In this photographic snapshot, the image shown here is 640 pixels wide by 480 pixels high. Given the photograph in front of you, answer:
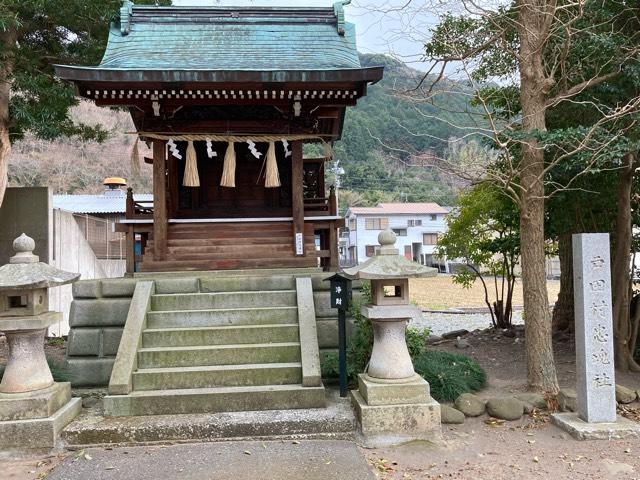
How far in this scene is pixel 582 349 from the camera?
16.1 ft

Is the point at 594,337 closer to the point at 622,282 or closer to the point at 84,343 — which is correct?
the point at 622,282

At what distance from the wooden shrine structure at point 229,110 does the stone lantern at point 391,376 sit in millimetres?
3403

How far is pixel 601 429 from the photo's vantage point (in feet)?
15.2

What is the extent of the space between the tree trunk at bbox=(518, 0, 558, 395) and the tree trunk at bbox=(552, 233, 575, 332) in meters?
4.28

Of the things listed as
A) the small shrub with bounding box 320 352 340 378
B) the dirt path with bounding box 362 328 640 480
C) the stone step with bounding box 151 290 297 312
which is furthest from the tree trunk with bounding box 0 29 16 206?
the dirt path with bounding box 362 328 640 480

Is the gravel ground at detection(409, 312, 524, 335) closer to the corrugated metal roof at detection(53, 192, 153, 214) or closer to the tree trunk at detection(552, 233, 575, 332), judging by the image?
the tree trunk at detection(552, 233, 575, 332)

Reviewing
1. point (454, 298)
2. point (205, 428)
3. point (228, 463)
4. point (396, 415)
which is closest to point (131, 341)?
point (205, 428)

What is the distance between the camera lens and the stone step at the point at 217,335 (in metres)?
5.80

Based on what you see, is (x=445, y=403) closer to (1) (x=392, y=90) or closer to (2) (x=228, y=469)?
(2) (x=228, y=469)

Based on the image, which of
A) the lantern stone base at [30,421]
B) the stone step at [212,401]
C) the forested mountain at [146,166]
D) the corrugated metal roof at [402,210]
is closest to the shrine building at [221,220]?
the stone step at [212,401]

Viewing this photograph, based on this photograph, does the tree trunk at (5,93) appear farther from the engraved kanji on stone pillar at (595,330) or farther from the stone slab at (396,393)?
the engraved kanji on stone pillar at (595,330)

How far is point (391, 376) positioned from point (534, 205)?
297cm

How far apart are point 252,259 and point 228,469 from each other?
4.53 meters

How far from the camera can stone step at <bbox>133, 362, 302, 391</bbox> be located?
5.25m
